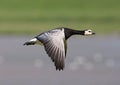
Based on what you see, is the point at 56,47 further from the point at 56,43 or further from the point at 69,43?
the point at 69,43

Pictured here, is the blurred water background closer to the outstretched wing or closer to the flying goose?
the flying goose

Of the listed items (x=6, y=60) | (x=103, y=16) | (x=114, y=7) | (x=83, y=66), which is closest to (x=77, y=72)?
(x=83, y=66)

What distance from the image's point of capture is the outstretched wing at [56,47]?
1048 cm

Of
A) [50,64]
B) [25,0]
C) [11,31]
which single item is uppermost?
[50,64]

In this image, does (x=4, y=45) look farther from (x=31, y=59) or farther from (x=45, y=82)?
(x=45, y=82)

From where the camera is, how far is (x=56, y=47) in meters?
10.8

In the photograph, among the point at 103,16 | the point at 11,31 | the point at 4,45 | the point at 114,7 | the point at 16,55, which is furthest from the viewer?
the point at 114,7

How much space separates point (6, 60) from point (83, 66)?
1792 millimetres

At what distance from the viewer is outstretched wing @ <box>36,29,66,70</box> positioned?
10477mm

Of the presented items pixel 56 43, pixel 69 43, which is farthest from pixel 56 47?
pixel 69 43

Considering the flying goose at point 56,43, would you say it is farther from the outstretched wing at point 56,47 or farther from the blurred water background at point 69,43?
Result: the blurred water background at point 69,43

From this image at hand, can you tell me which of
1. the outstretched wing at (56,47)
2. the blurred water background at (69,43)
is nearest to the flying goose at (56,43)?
the outstretched wing at (56,47)

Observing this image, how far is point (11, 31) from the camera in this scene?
83.8 feet

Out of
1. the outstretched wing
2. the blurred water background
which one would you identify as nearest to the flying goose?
the outstretched wing
